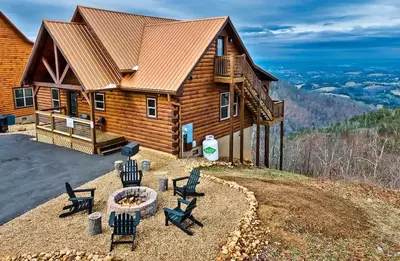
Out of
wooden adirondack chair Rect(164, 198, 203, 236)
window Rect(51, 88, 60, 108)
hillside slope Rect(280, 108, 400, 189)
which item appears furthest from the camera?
hillside slope Rect(280, 108, 400, 189)

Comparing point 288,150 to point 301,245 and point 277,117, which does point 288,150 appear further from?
point 301,245

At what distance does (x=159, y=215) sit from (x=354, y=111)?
6865 cm

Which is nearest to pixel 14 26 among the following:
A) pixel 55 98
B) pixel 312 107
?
pixel 55 98

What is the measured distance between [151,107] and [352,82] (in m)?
89.2

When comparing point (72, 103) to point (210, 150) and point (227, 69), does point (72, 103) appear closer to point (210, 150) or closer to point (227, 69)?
point (210, 150)

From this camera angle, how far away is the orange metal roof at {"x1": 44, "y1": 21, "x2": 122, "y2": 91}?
15.0 m

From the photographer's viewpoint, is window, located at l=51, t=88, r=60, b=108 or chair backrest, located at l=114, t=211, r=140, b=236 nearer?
chair backrest, located at l=114, t=211, r=140, b=236

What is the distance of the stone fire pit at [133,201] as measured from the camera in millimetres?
8992

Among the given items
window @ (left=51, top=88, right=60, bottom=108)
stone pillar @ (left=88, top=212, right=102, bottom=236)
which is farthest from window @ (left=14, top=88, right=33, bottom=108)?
stone pillar @ (left=88, top=212, right=102, bottom=236)

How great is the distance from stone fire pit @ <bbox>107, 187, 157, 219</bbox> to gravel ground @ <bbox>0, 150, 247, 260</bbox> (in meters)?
0.27

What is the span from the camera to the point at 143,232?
27.7 ft

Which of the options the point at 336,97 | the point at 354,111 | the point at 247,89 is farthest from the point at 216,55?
the point at 336,97

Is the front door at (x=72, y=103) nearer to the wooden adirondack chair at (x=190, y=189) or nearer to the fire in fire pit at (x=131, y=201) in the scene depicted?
the fire in fire pit at (x=131, y=201)

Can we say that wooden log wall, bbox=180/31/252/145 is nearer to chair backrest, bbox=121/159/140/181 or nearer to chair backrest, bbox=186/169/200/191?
chair backrest, bbox=121/159/140/181
